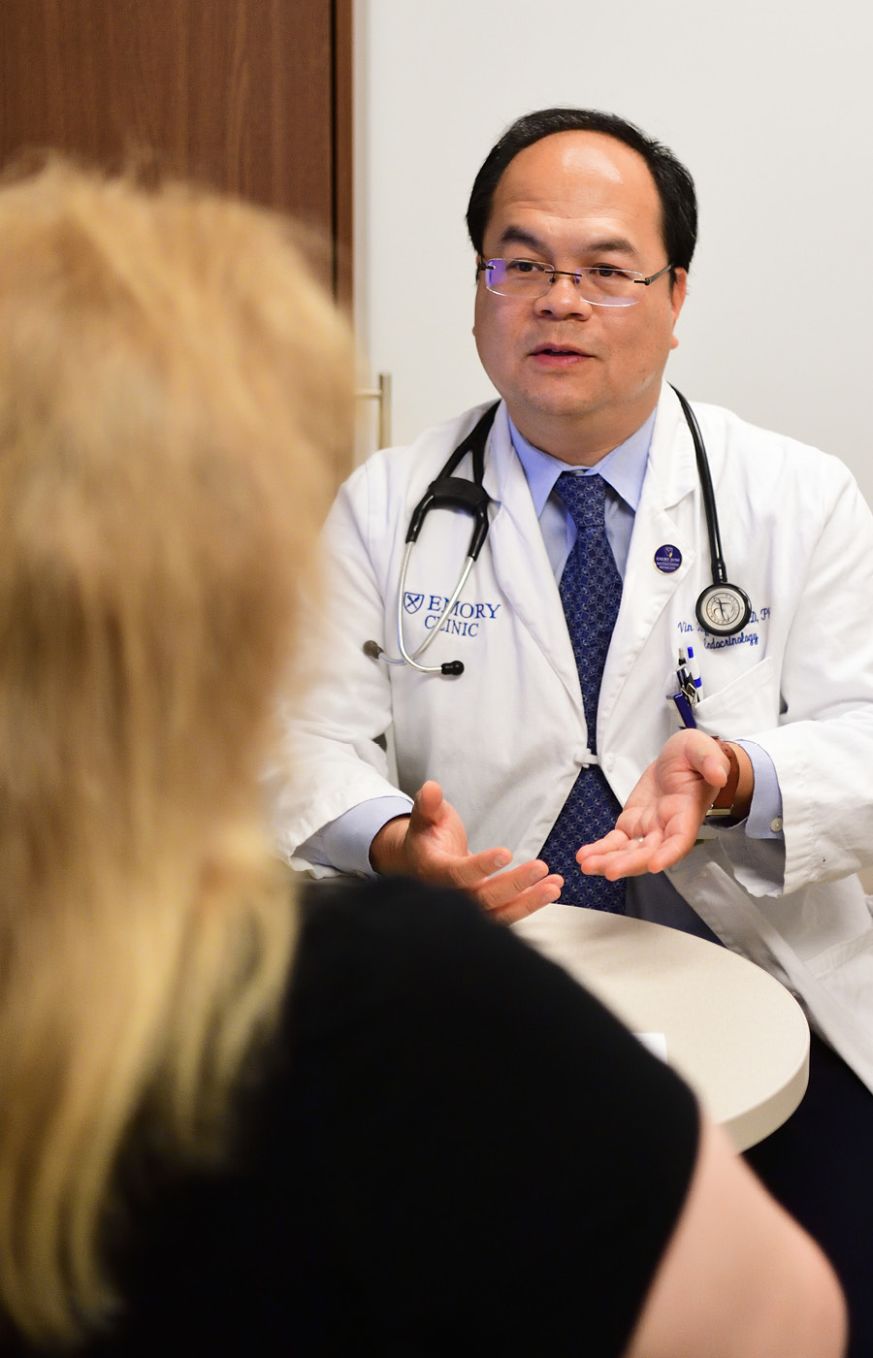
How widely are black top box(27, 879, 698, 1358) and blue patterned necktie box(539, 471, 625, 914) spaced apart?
1.09 metres

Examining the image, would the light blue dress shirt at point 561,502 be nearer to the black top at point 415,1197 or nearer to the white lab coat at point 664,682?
the white lab coat at point 664,682

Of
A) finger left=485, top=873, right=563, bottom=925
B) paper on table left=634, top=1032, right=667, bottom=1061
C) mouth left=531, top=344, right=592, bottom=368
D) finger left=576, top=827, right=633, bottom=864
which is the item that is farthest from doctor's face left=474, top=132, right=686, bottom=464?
paper on table left=634, top=1032, right=667, bottom=1061

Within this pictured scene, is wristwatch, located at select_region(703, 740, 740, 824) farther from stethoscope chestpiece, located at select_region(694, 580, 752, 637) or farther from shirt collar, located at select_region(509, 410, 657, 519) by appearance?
shirt collar, located at select_region(509, 410, 657, 519)

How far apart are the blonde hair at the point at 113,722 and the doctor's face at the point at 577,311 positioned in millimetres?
1206

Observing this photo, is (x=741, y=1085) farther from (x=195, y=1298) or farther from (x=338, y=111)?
(x=338, y=111)

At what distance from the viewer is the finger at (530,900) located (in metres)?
1.23

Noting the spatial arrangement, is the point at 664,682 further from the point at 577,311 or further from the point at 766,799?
the point at 577,311

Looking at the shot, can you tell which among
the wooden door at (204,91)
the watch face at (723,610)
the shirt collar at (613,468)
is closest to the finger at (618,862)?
the watch face at (723,610)

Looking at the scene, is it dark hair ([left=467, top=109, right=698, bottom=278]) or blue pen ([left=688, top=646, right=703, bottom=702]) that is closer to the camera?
blue pen ([left=688, top=646, right=703, bottom=702])

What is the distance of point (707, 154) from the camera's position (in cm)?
239

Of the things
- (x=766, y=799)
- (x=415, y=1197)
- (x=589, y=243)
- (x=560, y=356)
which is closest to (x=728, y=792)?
(x=766, y=799)

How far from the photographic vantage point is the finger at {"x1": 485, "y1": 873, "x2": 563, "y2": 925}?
1232mm

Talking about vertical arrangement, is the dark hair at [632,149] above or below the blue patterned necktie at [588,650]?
above

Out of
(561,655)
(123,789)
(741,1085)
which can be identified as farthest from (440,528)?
(123,789)
